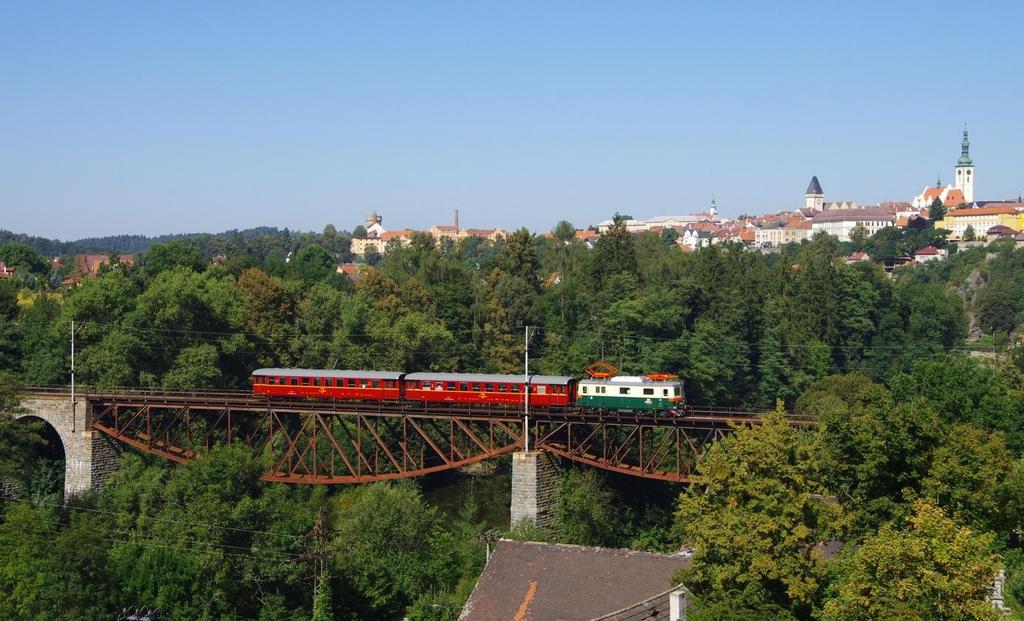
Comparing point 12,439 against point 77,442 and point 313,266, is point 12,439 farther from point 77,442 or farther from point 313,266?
point 313,266

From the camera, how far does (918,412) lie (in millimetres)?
35844

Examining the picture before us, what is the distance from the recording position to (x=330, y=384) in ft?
177

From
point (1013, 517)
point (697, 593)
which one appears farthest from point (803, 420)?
point (697, 593)

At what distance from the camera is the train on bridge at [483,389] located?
49.0 meters

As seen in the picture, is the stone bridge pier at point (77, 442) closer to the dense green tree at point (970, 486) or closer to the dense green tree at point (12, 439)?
the dense green tree at point (12, 439)

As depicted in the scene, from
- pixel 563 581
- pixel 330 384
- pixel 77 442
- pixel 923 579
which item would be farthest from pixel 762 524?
pixel 77 442

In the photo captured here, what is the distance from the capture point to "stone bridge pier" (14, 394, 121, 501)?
5481 centimetres

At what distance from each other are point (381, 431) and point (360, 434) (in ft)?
25.8

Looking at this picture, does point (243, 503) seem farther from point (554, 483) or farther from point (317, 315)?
point (317, 315)

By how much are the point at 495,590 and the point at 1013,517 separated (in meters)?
17.5

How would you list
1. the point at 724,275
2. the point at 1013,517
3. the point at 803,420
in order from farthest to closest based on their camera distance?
the point at 724,275
the point at 803,420
the point at 1013,517

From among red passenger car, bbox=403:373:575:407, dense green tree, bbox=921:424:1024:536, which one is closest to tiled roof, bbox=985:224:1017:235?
red passenger car, bbox=403:373:575:407

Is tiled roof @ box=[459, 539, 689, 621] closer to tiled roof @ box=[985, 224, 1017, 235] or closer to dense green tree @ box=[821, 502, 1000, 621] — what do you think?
dense green tree @ box=[821, 502, 1000, 621]

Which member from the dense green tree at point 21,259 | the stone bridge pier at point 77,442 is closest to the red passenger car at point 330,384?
the stone bridge pier at point 77,442
